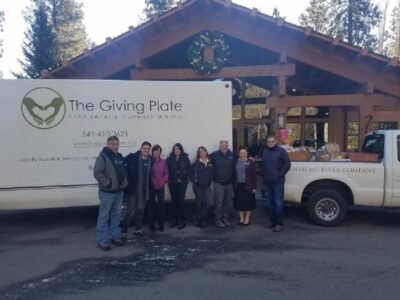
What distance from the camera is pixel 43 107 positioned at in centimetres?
762

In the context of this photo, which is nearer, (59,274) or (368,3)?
(59,274)

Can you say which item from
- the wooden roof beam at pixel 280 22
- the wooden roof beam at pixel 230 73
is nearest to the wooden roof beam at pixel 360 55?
the wooden roof beam at pixel 230 73

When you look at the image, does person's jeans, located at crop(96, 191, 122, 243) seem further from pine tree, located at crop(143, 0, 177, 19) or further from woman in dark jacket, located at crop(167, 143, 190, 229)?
pine tree, located at crop(143, 0, 177, 19)

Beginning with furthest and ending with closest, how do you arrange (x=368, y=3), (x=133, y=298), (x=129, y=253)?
(x=368, y=3) → (x=129, y=253) → (x=133, y=298)

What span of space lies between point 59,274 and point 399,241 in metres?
5.34

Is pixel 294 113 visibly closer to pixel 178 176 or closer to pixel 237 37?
pixel 237 37

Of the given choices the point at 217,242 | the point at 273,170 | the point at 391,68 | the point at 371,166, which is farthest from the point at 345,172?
the point at 391,68

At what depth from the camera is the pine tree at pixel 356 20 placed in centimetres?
2852

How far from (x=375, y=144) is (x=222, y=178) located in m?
3.14

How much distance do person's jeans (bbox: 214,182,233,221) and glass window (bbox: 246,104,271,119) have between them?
6455 mm

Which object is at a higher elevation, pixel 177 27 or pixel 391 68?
pixel 177 27

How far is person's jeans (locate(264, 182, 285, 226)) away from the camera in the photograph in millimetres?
7598

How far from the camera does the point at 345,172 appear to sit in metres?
7.83

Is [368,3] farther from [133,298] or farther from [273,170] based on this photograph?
[133,298]
